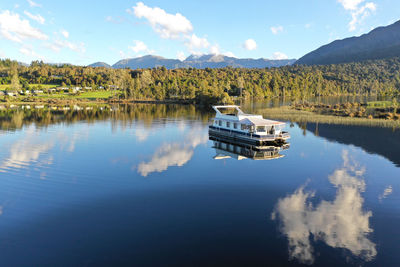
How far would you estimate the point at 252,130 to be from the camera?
55.1m

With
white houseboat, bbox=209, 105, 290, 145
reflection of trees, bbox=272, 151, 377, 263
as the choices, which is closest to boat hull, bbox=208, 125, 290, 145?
white houseboat, bbox=209, 105, 290, 145

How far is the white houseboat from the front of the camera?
175ft

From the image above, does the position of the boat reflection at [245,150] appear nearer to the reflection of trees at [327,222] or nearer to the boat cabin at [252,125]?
the boat cabin at [252,125]

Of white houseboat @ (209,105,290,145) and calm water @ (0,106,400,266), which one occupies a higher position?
white houseboat @ (209,105,290,145)

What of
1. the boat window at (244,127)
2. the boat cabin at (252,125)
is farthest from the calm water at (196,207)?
the boat window at (244,127)

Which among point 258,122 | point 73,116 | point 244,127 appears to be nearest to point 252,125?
point 258,122

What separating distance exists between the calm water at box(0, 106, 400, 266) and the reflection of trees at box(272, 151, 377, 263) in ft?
0.31

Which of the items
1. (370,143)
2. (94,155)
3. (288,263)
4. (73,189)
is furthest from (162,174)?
(370,143)

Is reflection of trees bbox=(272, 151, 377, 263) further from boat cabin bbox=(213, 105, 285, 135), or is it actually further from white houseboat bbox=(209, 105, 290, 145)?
boat cabin bbox=(213, 105, 285, 135)

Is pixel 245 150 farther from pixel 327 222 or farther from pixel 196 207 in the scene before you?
pixel 327 222

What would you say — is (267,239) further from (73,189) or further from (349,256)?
(73,189)

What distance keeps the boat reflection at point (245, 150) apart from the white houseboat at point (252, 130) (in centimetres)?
127

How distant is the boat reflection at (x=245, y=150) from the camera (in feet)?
150

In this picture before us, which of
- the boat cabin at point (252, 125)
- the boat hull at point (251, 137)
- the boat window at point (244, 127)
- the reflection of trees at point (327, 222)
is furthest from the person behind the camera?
the boat window at point (244, 127)
